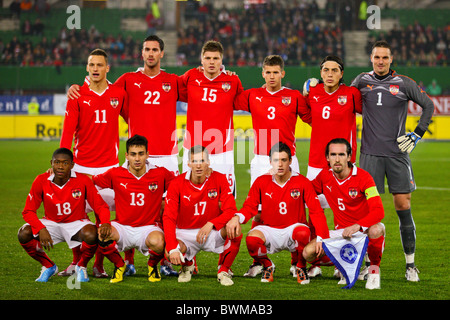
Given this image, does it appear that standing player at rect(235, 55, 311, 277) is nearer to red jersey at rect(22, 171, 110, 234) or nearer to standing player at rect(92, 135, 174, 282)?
standing player at rect(92, 135, 174, 282)

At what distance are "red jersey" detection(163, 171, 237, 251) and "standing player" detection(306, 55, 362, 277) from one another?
102 cm

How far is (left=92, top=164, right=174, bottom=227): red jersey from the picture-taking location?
5996 mm

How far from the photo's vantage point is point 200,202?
19.4 ft

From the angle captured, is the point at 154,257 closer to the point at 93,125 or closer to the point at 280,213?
the point at 280,213

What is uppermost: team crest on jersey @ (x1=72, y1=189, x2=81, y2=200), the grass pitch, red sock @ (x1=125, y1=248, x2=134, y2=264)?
team crest on jersey @ (x1=72, y1=189, x2=81, y2=200)

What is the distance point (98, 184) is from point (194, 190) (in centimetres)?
93

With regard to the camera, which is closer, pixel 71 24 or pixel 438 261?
pixel 438 261

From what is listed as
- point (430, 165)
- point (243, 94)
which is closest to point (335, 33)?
point (430, 165)

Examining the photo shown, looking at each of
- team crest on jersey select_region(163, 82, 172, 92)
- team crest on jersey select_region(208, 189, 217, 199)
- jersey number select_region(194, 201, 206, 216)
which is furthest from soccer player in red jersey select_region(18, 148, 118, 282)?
team crest on jersey select_region(163, 82, 172, 92)

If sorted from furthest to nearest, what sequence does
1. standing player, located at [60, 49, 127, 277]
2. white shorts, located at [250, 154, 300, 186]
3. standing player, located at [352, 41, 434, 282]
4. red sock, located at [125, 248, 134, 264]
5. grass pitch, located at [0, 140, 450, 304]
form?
white shorts, located at [250, 154, 300, 186] → standing player, located at [60, 49, 127, 277] → red sock, located at [125, 248, 134, 264] → standing player, located at [352, 41, 434, 282] → grass pitch, located at [0, 140, 450, 304]

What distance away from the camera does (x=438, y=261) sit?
666 centimetres

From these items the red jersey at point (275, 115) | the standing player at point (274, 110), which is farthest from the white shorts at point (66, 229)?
the red jersey at point (275, 115)

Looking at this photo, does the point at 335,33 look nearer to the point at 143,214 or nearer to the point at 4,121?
the point at 4,121

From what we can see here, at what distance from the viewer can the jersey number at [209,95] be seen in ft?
22.0
